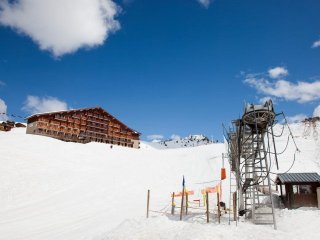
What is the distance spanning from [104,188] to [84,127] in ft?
129

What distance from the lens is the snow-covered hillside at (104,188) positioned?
19406 millimetres

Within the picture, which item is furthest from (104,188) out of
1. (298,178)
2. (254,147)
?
(298,178)

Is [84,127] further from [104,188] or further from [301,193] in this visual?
[301,193]

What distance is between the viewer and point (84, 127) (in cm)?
7300

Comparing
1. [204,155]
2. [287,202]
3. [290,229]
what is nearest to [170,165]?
[204,155]

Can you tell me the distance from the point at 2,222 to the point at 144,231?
37.8ft

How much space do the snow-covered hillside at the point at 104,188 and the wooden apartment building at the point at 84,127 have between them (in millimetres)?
11735

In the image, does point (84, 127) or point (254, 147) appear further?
point (84, 127)

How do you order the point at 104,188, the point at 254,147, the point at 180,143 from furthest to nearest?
1. the point at 180,143
2. the point at 104,188
3. the point at 254,147

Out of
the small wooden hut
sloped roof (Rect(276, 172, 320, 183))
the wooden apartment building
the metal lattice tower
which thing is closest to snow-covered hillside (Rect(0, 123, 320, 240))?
the metal lattice tower

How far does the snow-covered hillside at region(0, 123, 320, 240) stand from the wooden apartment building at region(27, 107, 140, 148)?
11.7 m

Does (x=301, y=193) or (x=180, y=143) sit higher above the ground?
(x=180, y=143)

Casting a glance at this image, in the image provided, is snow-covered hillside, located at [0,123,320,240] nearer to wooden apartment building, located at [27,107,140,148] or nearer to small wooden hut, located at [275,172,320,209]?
small wooden hut, located at [275,172,320,209]

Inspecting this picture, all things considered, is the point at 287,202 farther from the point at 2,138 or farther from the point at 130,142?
the point at 130,142
